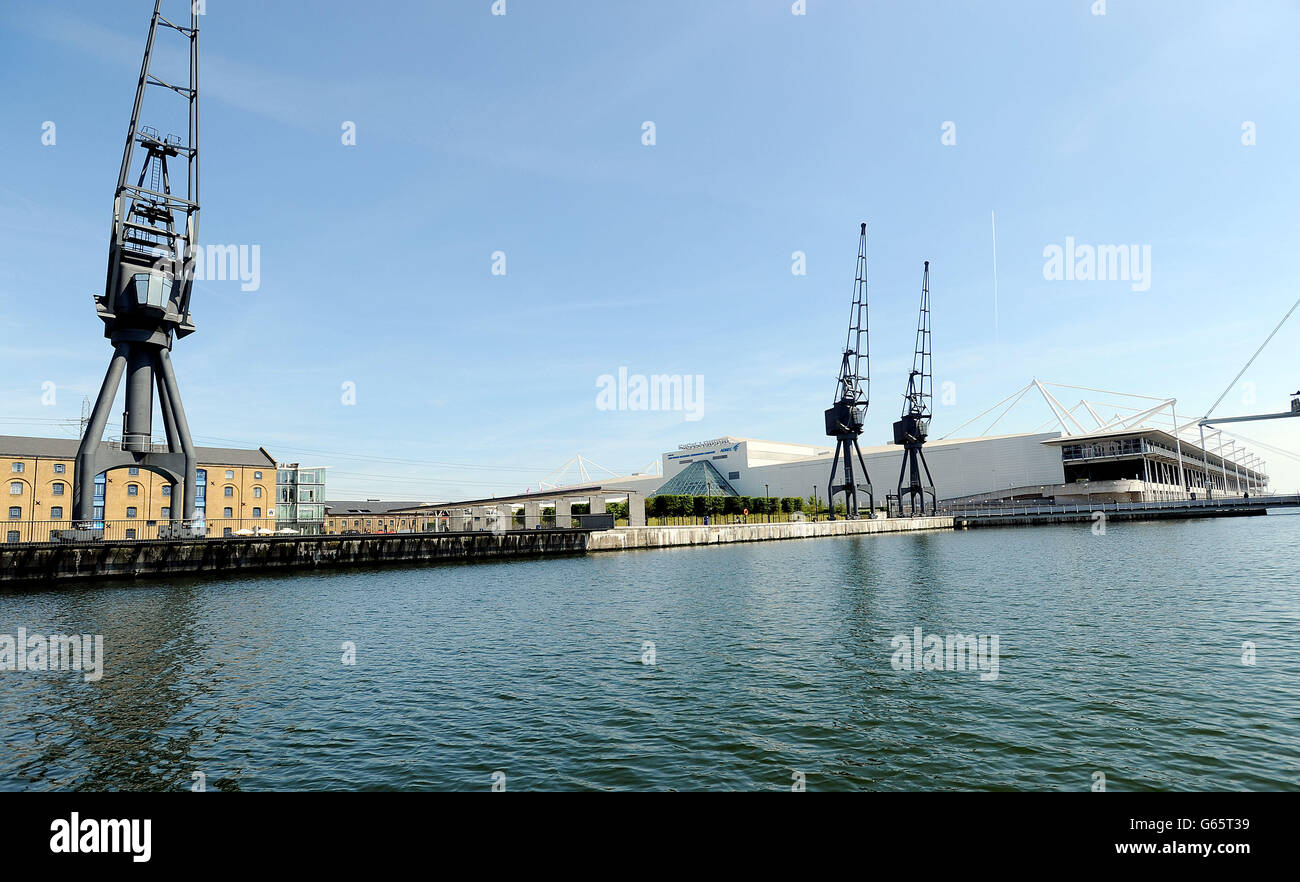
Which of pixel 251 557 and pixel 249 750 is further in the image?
pixel 251 557

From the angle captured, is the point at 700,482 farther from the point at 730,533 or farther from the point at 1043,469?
the point at 730,533

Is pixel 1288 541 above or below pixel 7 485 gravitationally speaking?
below

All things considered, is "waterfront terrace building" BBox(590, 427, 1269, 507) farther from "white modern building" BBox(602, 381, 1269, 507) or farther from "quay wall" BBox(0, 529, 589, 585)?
"quay wall" BBox(0, 529, 589, 585)

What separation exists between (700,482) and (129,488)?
116885 millimetres

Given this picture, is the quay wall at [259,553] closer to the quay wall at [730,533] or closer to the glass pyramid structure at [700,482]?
the quay wall at [730,533]

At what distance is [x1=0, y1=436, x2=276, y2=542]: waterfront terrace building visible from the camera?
237 ft

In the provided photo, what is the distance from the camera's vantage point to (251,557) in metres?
45.9

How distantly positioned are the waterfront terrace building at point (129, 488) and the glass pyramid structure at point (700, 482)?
94652 millimetres

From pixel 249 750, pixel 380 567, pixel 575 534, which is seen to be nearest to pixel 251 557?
pixel 380 567

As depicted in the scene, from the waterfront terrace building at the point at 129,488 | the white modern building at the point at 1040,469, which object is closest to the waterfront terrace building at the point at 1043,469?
the white modern building at the point at 1040,469

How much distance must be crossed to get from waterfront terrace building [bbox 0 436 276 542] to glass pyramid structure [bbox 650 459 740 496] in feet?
311

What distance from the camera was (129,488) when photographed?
7844 centimetres
